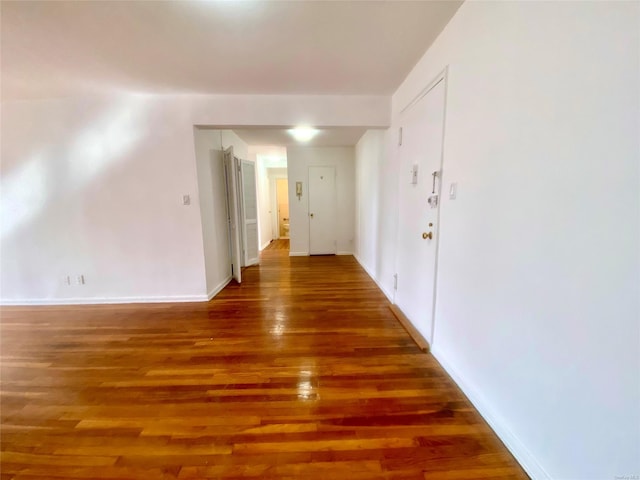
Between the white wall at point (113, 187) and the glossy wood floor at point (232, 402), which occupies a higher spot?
the white wall at point (113, 187)

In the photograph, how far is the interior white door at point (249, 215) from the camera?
178 inches

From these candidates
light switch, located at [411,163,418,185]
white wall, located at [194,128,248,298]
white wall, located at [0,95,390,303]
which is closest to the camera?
light switch, located at [411,163,418,185]

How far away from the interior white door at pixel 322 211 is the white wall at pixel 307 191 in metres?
0.09

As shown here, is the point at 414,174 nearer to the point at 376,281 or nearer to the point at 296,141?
the point at 376,281

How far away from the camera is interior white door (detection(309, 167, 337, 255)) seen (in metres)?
5.67

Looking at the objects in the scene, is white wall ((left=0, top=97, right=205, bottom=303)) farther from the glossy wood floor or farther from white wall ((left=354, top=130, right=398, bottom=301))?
white wall ((left=354, top=130, right=398, bottom=301))

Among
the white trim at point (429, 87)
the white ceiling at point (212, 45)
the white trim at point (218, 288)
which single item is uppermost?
the white ceiling at point (212, 45)

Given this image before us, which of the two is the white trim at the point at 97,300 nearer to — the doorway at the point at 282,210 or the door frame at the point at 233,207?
the door frame at the point at 233,207

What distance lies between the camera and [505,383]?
4.36ft

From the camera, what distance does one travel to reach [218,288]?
3584 mm

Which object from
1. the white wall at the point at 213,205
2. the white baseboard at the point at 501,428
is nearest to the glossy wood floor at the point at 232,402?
the white baseboard at the point at 501,428

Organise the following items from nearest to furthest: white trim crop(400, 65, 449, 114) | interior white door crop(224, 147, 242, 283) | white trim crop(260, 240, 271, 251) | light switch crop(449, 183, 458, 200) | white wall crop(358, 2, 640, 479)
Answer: white wall crop(358, 2, 640, 479), light switch crop(449, 183, 458, 200), white trim crop(400, 65, 449, 114), interior white door crop(224, 147, 242, 283), white trim crop(260, 240, 271, 251)

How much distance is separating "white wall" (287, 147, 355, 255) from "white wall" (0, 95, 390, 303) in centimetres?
264

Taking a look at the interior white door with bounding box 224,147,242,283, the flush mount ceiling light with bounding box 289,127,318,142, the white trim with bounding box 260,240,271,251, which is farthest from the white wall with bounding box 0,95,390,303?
the white trim with bounding box 260,240,271,251
